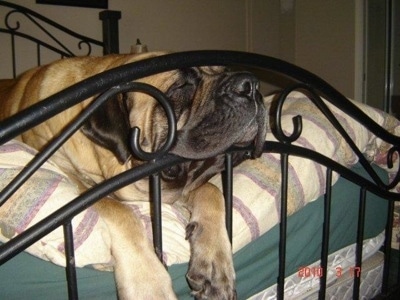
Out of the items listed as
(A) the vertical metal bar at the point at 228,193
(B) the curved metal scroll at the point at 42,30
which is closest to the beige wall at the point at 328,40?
(B) the curved metal scroll at the point at 42,30

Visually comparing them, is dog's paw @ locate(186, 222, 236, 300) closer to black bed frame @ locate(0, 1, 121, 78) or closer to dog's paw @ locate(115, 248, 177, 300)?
dog's paw @ locate(115, 248, 177, 300)

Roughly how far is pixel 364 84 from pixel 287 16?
1.47 meters

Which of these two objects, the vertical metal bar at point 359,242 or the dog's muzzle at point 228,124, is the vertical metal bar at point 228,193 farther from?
the vertical metal bar at point 359,242

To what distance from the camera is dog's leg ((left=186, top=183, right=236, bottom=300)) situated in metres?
0.98

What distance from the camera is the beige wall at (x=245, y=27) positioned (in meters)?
3.70

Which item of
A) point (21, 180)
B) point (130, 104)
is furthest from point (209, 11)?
point (21, 180)

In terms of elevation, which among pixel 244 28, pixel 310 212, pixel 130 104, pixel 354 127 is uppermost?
pixel 244 28

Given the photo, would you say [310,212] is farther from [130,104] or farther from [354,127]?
[130,104]

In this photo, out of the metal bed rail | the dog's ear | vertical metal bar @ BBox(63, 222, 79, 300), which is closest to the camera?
the metal bed rail

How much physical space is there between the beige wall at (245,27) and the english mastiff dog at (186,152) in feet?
8.13

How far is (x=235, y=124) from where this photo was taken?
1.00 m

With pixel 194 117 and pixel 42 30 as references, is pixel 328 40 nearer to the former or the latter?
pixel 42 30
